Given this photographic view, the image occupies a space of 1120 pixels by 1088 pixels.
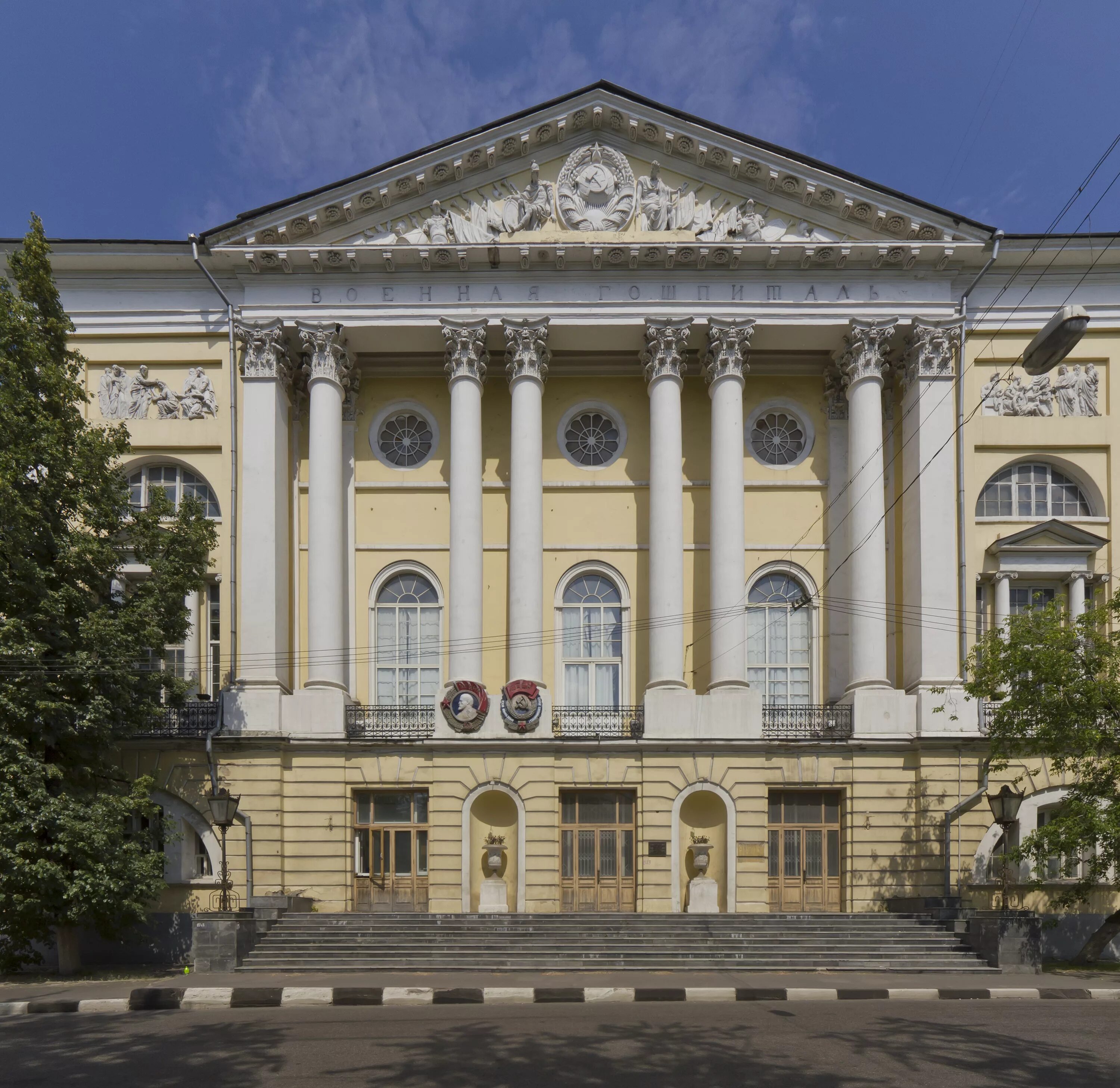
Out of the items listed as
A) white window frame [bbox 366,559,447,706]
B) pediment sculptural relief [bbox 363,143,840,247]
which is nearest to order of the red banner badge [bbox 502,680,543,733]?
white window frame [bbox 366,559,447,706]

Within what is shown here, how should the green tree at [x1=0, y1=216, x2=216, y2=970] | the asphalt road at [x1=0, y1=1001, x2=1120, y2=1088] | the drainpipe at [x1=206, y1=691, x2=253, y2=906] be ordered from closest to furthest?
the asphalt road at [x1=0, y1=1001, x2=1120, y2=1088] → the green tree at [x1=0, y1=216, x2=216, y2=970] → the drainpipe at [x1=206, y1=691, x2=253, y2=906]

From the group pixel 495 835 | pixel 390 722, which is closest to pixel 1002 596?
pixel 495 835

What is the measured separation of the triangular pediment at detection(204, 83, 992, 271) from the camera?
2762 centimetres

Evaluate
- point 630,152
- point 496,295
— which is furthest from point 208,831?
point 630,152

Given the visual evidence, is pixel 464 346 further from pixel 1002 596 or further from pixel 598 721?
pixel 1002 596

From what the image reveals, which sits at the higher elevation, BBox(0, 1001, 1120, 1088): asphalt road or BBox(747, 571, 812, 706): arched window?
BBox(747, 571, 812, 706): arched window

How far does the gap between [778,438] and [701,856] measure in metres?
11.2

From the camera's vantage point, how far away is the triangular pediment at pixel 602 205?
1088 inches

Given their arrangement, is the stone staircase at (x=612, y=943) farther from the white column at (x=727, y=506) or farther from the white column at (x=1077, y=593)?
the white column at (x=1077, y=593)

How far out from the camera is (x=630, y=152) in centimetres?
2859

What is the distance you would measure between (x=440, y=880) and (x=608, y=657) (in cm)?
697

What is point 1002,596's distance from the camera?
2802cm

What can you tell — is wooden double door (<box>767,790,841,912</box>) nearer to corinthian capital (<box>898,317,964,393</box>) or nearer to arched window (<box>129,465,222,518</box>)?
corinthian capital (<box>898,317,964,393</box>)

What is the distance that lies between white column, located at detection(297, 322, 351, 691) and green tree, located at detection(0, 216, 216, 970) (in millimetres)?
4232
